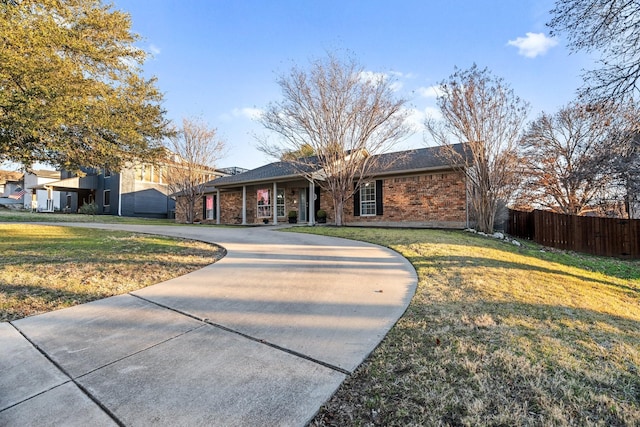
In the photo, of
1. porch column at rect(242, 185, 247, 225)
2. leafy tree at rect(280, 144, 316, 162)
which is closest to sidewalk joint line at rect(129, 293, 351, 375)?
leafy tree at rect(280, 144, 316, 162)

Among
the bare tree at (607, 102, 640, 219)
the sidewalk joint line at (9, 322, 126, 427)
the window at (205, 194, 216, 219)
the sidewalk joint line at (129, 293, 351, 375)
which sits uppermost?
the bare tree at (607, 102, 640, 219)

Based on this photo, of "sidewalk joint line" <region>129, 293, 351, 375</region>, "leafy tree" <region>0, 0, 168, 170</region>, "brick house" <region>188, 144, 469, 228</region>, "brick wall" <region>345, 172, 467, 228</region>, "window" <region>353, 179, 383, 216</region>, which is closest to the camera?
"sidewalk joint line" <region>129, 293, 351, 375</region>

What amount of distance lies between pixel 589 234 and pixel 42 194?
136ft

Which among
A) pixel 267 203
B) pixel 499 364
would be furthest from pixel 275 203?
pixel 499 364

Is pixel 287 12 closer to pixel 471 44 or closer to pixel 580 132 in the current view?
pixel 471 44

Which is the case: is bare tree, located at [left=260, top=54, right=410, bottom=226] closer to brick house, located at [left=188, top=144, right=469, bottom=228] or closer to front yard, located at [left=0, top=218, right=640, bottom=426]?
brick house, located at [left=188, top=144, right=469, bottom=228]

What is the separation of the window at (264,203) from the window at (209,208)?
4313 mm

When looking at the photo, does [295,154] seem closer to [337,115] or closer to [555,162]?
[337,115]

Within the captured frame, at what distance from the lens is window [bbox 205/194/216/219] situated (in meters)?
21.0

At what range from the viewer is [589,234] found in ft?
36.2

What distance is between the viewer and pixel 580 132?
58.9 feet

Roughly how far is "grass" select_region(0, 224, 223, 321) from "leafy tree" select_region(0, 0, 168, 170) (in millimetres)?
2793

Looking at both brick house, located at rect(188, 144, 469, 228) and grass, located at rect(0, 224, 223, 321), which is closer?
grass, located at rect(0, 224, 223, 321)

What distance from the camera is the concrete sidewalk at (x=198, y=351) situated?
1.90m
